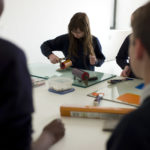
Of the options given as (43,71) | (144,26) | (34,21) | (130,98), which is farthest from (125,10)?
(144,26)

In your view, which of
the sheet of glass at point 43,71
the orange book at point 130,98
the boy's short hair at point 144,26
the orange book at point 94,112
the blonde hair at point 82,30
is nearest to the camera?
the boy's short hair at point 144,26

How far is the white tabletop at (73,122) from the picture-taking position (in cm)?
76

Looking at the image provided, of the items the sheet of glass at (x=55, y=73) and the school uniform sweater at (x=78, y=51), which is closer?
the sheet of glass at (x=55, y=73)

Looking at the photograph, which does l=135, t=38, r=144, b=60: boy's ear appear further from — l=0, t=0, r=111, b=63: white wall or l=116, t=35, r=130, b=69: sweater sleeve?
l=0, t=0, r=111, b=63: white wall

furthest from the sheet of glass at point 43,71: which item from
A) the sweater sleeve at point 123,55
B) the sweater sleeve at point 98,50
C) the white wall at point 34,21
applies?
the white wall at point 34,21

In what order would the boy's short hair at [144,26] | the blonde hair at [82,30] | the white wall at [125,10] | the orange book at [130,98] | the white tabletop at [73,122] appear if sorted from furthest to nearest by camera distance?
the white wall at [125,10] → the blonde hair at [82,30] → the orange book at [130,98] → the white tabletop at [73,122] → the boy's short hair at [144,26]

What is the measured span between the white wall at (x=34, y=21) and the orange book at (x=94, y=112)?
1915mm

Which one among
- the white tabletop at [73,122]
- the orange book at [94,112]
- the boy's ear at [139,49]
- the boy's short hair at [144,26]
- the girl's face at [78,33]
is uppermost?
the boy's short hair at [144,26]

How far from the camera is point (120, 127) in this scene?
0.51 meters

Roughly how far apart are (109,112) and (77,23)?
3.73 ft

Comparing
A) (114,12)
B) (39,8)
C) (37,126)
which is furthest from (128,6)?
(37,126)

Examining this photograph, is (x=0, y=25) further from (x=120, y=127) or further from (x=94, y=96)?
(x=120, y=127)

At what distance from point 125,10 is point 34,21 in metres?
2.45

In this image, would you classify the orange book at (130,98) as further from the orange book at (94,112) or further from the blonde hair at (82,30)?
the blonde hair at (82,30)
